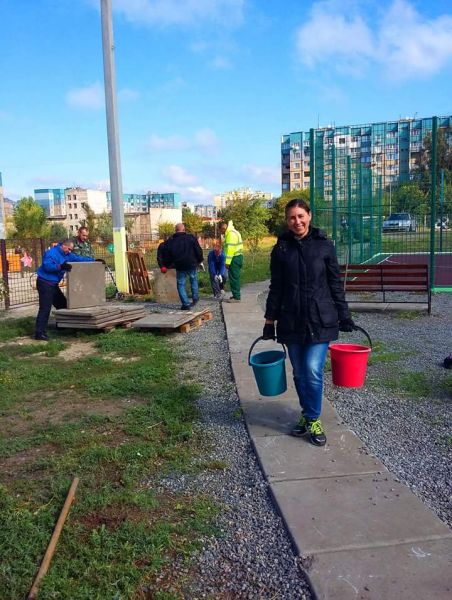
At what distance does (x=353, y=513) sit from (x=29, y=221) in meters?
57.5

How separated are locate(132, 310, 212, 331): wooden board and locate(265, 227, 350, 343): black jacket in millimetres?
4961

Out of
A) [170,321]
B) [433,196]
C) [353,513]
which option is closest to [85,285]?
[170,321]

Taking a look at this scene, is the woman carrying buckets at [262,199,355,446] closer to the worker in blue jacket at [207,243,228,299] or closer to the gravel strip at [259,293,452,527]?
the gravel strip at [259,293,452,527]

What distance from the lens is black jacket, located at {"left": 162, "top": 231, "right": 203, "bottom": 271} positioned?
11031 millimetres

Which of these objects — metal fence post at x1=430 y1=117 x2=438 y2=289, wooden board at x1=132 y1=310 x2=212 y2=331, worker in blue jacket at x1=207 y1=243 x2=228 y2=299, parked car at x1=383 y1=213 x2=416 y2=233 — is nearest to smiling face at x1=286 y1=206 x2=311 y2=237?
wooden board at x1=132 y1=310 x2=212 y2=331

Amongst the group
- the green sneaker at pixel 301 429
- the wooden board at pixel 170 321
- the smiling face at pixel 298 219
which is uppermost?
the smiling face at pixel 298 219

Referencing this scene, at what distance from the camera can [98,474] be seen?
394 centimetres

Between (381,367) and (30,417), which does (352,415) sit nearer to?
(381,367)

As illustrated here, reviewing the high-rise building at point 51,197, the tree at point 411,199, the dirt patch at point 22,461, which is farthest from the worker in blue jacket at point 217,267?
the high-rise building at point 51,197

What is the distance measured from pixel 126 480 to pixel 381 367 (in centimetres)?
384

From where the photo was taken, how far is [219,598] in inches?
104

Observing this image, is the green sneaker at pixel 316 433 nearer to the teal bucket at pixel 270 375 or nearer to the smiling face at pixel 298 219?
the teal bucket at pixel 270 375

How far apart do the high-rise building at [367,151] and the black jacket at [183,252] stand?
5.10 m

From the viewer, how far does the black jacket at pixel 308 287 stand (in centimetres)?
412
